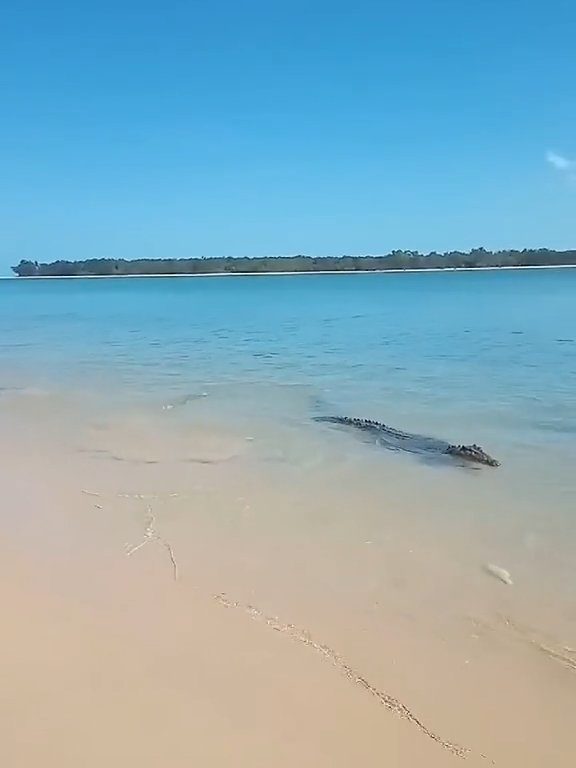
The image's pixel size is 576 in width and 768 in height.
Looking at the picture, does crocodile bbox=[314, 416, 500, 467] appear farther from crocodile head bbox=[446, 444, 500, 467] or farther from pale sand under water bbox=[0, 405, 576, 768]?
pale sand under water bbox=[0, 405, 576, 768]

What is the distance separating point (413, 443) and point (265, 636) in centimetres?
462

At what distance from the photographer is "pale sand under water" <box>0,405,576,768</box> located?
2842 mm

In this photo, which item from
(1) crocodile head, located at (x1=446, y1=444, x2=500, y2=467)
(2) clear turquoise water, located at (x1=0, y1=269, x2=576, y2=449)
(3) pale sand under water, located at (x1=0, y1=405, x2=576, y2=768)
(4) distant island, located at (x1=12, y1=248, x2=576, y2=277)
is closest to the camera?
A: (3) pale sand under water, located at (x1=0, y1=405, x2=576, y2=768)

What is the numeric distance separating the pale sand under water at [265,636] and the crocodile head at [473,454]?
1.01m

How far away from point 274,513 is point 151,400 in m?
5.98

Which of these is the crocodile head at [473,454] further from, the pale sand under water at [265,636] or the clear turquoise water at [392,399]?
the pale sand under water at [265,636]

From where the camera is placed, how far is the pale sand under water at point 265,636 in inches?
112

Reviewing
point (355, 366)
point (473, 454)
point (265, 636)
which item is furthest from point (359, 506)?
point (355, 366)

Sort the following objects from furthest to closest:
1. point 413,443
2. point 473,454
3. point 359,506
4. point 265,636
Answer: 1. point 413,443
2. point 473,454
3. point 359,506
4. point 265,636

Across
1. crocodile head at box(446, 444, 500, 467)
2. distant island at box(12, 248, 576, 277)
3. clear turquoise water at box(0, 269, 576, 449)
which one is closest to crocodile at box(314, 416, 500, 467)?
crocodile head at box(446, 444, 500, 467)

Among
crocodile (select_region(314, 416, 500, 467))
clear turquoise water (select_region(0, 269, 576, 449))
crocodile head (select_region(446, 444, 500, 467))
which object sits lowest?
clear turquoise water (select_region(0, 269, 576, 449))

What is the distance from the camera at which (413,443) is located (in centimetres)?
796

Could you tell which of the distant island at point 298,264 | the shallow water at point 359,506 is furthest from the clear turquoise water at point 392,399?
the distant island at point 298,264

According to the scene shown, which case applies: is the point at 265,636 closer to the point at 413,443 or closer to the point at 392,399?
the point at 413,443
